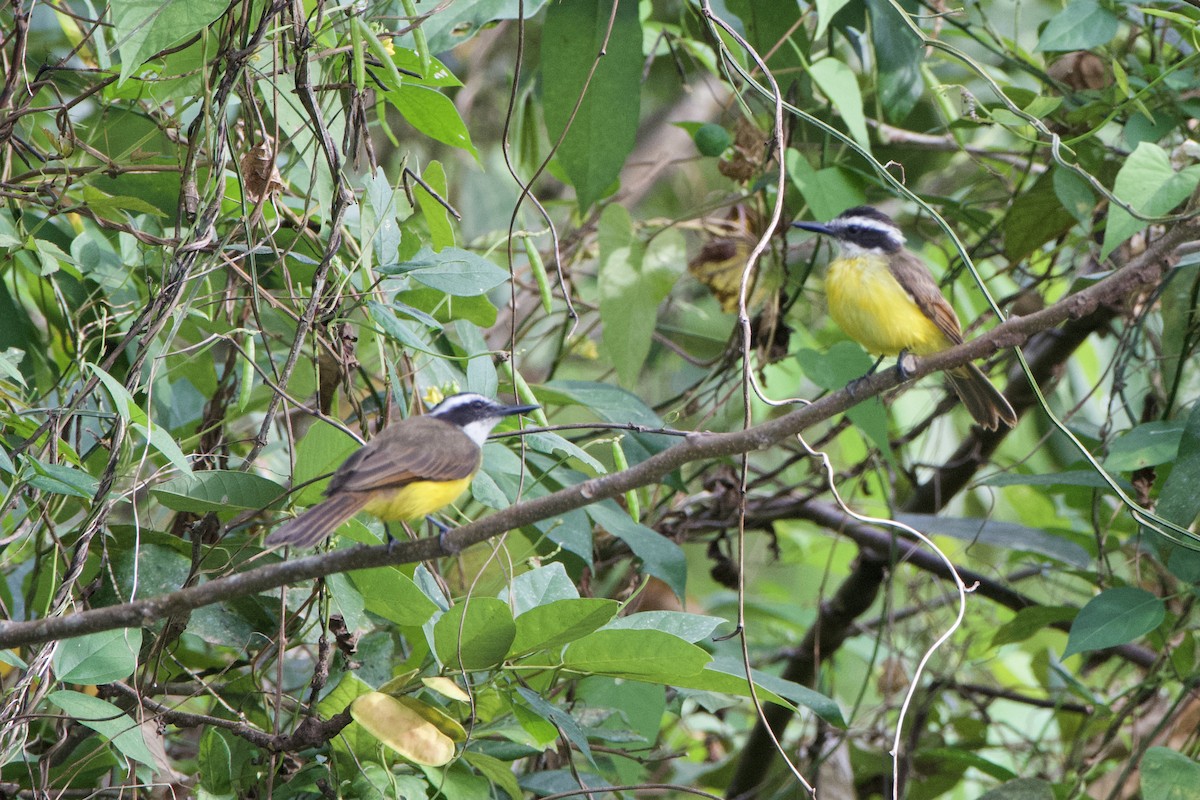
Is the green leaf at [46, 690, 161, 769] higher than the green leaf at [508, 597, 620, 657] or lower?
lower

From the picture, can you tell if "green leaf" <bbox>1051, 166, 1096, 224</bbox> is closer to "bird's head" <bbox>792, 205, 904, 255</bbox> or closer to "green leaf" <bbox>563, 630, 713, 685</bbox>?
"bird's head" <bbox>792, 205, 904, 255</bbox>

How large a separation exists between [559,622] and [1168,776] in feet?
4.97

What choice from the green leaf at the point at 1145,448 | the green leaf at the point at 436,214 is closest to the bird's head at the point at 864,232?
the green leaf at the point at 1145,448

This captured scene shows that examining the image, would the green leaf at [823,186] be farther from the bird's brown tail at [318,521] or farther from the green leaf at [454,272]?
the bird's brown tail at [318,521]

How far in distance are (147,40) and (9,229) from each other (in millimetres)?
825

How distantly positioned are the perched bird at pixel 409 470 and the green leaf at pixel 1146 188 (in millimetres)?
1459

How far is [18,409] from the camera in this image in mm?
2439

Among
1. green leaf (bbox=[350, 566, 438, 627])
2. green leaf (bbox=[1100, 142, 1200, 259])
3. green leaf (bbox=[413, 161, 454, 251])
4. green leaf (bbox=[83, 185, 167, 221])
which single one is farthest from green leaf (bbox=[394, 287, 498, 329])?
green leaf (bbox=[1100, 142, 1200, 259])

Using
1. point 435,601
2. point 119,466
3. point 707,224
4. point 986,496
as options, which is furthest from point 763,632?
point 119,466

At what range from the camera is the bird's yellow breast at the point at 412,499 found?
7.36 feet

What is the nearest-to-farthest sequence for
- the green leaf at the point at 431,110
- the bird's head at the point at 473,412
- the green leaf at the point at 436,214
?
the bird's head at the point at 473,412, the green leaf at the point at 431,110, the green leaf at the point at 436,214

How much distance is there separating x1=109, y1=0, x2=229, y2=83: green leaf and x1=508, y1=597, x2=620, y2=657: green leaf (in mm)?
1242

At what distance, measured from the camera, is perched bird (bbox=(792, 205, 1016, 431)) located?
3.25 meters

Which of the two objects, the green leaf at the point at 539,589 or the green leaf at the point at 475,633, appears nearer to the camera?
the green leaf at the point at 475,633
